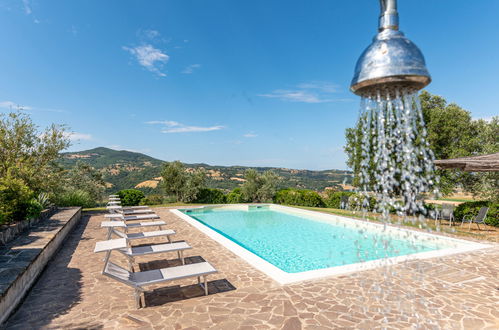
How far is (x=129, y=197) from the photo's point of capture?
18.3m

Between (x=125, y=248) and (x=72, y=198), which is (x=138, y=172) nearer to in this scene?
(x=72, y=198)

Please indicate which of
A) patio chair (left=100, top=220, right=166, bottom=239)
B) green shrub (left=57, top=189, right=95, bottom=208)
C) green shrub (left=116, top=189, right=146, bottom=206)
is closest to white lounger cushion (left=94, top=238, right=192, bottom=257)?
patio chair (left=100, top=220, right=166, bottom=239)

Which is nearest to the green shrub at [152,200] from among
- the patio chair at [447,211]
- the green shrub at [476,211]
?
the patio chair at [447,211]

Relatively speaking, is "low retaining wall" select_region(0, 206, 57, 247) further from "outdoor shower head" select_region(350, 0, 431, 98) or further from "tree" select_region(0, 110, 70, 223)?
"outdoor shower head" select_region(350, 0, 431, 98)

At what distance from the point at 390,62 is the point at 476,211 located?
43.9ft

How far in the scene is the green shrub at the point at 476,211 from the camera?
10.7 m

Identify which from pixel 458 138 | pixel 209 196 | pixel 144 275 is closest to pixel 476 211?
pixel 458 138

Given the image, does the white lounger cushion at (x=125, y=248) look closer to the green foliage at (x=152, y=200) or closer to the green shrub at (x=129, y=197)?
the green shrub at (x=129, y=197)

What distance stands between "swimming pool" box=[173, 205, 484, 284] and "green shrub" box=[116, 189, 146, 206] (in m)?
5.89

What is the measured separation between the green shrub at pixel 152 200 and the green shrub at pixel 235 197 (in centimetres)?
503

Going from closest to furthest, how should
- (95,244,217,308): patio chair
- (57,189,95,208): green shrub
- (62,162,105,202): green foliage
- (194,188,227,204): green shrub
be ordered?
(95,244,217,308): patio chair, (57,189,95,208): green shrub, (194,188,227,204): green shrub, (62,162,105,202): green foliage

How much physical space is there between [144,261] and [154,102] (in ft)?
91.4

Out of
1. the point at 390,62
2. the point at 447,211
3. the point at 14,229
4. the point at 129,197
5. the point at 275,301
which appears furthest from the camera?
the point at 129,197

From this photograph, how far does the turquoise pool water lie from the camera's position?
8.32m
